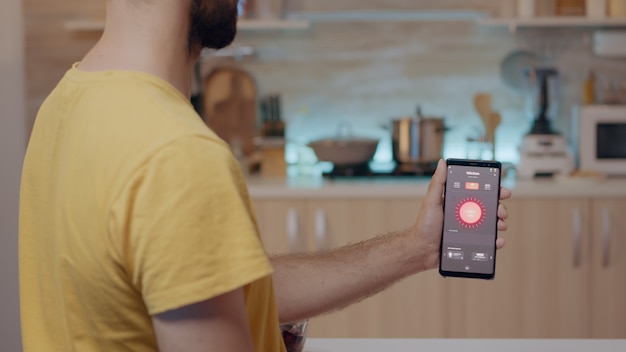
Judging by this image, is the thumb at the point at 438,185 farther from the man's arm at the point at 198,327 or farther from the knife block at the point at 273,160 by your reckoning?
the knife block at the point at 273,160

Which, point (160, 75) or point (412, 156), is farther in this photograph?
point (412, 156)

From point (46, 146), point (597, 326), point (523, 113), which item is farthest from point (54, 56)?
point (46, 146)

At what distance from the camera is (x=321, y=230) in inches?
131

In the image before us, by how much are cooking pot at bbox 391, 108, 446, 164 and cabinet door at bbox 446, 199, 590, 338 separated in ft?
1.50

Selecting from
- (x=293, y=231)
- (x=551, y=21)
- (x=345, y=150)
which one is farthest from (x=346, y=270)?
(x=551, y=21)

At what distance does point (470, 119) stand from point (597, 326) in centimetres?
101

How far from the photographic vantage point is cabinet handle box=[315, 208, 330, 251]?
3.34 m

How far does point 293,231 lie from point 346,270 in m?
1.86

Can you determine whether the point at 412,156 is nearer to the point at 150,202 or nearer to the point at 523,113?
the point at 523,113

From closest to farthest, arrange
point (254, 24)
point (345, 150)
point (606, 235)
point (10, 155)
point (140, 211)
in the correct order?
1. point (140, 211)
2. point (10, 155)
3. point (606, 235)
4. point (345, 150)
5. point (254, 24)

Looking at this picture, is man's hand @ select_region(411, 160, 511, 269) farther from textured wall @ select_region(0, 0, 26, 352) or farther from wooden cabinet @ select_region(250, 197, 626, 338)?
wooden cabinet @ select_region(250, 197, 626, 338)

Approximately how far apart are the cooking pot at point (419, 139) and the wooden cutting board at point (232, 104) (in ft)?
2.08

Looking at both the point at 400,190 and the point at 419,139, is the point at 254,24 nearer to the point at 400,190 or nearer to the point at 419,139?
the point at 419,139

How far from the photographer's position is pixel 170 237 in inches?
30.3
